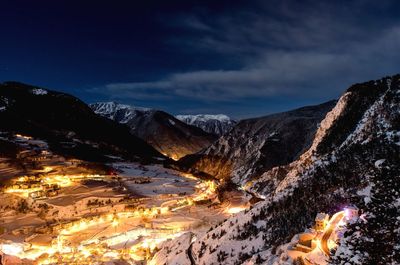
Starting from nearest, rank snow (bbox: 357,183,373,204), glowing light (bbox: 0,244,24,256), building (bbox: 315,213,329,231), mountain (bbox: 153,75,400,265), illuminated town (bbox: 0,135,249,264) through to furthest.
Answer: mountain (bbox: 153,75,400,265)
building (bbox: 315,213,329,231)
snow (bbox: 357,183,373,204)
glowing light (bbox: 0,244,24,256)
illuminated town (bbox: 0,135,249,264)

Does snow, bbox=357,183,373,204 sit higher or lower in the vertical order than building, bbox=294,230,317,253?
higher

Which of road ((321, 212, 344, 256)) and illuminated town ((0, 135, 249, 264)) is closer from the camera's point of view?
road ((321, 212, 344, 256))

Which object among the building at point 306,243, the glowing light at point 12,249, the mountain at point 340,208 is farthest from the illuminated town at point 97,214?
the building at point 306,243

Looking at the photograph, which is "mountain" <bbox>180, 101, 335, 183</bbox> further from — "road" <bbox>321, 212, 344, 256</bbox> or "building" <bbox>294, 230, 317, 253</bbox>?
"building" <bbox>294, 230, 317, 253</bbox>

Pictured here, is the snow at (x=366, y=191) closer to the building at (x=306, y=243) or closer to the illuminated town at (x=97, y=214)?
the building at (x=306, y=243)

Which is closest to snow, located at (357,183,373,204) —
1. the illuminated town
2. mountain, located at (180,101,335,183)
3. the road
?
the road

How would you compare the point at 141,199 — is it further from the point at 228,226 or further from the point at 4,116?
the point at 4,116

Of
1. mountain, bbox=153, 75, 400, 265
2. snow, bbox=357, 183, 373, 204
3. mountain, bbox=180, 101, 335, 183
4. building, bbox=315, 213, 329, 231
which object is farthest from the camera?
mountain, bbox=180, 101, 335, 183
